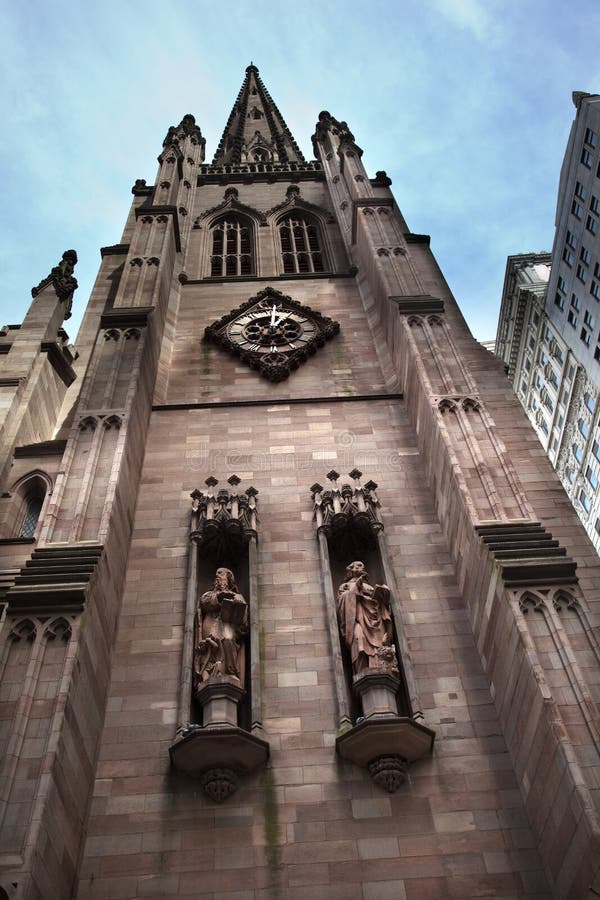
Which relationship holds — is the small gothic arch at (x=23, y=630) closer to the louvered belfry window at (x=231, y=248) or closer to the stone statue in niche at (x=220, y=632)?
the stone statue in niche at (x=220, y=632)

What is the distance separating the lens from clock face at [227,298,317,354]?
20.2 m

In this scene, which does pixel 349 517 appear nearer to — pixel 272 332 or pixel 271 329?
pixel 272 332

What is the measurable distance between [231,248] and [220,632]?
17.7 metres

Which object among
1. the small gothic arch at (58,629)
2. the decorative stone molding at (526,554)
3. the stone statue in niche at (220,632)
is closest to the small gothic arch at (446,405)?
the decorative stone molding at (526,554)

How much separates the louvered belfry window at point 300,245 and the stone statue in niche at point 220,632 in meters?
14.5

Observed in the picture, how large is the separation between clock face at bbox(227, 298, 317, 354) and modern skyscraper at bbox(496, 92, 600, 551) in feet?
90.7

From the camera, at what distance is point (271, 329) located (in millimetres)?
20891

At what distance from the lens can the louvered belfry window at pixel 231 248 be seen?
25.4 m

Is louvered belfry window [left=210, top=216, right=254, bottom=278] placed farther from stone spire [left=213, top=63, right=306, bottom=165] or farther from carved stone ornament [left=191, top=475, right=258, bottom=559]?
carved stone ornament [left=191, top=475, right=258, bottom=559]

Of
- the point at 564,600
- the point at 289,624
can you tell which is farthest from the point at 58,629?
the point at 564,600

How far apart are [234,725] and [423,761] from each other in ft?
8.14

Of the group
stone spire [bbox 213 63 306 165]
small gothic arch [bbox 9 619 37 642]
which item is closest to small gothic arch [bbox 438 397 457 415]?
small gothic arch [bbox 9 619 37 642]

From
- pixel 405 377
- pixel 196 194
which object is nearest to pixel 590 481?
pixel 196 194

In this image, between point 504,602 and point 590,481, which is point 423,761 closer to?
point 504,602
